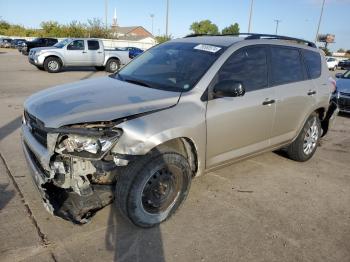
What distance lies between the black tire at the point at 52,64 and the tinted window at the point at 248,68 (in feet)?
50.3

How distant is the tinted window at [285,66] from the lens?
4.58 m

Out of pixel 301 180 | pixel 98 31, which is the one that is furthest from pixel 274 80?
pixel 98 31

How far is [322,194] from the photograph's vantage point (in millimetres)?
4512

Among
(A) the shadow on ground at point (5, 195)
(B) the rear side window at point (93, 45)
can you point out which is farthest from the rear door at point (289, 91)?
(B) the rear side window at point (93, 45)

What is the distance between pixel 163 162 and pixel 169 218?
0.73 metres

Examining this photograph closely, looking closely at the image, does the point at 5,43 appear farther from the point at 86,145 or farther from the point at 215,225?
the point at 215,225

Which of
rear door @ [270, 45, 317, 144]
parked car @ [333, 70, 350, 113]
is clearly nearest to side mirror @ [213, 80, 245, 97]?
rear door @ [270, 45, 317, 144]

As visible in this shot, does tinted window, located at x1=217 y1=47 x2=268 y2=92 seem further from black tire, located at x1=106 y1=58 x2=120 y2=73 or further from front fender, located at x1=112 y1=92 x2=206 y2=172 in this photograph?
black tire, located at x1=106 y1=58 x2=120 y2=73

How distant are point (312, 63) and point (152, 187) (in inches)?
138

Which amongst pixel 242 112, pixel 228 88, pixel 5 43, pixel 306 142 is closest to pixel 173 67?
pixel 228 88

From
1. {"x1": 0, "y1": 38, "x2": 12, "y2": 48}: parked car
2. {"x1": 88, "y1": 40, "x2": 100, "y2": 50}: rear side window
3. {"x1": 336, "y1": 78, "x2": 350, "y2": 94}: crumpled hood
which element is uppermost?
{"x1": 88, "y1": 40, "x2": 100, "y2": 50}: rear side window

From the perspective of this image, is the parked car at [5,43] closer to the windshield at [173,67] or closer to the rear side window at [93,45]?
the rear side window at [93,45]

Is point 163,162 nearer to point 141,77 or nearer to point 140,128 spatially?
point 140,128

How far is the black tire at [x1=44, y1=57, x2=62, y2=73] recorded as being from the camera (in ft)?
57.6
